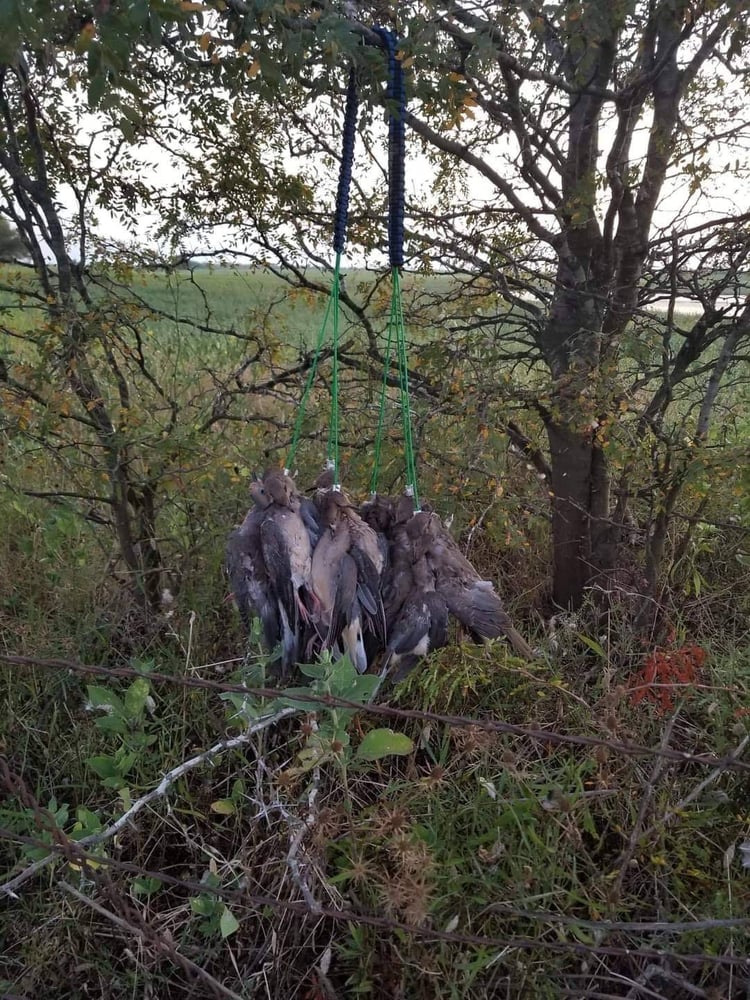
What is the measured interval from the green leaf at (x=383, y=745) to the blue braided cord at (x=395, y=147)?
4.69ft

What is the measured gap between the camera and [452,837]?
92.2 inches

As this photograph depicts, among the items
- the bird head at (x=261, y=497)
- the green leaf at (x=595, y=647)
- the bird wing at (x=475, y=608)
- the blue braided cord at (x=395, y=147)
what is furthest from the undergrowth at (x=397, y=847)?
the blue braided cord at (x=395, y=147)

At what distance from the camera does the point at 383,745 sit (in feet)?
7.28

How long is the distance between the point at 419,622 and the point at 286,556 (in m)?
0.42

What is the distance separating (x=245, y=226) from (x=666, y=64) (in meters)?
1.90

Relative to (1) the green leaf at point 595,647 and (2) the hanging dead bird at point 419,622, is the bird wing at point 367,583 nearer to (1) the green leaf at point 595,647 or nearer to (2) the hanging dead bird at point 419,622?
(2) the hanging dead bird at point 419,622

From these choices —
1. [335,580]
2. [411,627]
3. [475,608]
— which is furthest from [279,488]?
[475,608]

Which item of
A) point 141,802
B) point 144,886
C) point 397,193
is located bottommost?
point 144,886

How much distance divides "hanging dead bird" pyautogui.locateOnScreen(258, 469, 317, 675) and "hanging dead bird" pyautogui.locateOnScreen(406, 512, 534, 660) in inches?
12.7

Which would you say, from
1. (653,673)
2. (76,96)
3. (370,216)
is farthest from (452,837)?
(76,96)

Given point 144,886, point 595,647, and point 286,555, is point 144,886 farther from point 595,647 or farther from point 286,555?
point 595,647

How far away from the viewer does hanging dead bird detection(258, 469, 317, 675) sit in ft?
6.40

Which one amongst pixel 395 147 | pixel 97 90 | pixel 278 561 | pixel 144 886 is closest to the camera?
pixel 97 90

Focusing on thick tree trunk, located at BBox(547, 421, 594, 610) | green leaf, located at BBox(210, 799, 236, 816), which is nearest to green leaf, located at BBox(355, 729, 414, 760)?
green leaf, located at BBox(210, 799, 236, 816)
